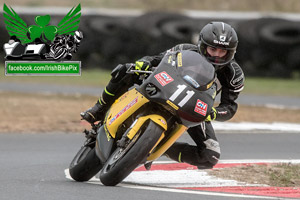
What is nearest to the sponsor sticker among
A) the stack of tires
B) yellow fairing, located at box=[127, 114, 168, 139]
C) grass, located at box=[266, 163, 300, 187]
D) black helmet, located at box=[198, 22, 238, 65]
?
yellow fairing, located at box=[127, 114, 168, 139]

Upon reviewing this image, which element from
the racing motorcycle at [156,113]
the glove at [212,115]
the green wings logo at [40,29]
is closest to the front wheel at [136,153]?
the racing motorcycle at [156,113]

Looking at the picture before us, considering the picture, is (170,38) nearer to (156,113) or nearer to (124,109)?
(124,109)

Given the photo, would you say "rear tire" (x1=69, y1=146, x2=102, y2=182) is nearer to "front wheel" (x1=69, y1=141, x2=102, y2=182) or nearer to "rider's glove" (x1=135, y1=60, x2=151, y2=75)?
"front wheel" (x1=69, y1=141, x2=102, y2=182)

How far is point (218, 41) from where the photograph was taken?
6246mm

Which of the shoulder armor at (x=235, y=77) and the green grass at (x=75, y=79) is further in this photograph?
the green grass at (x=75, y=79)

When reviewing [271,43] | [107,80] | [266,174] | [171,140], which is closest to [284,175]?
[266,174]

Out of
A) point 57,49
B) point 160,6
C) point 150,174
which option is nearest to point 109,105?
point 150,174

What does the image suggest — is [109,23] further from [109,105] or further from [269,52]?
[109,105]

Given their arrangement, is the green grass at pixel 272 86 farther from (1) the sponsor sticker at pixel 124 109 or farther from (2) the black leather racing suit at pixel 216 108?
(1) the sponsor sticker at pixel 124 109

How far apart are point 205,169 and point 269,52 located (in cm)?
1378

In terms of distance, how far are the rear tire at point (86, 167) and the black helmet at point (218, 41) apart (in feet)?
4.59

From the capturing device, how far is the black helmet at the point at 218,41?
6258mm

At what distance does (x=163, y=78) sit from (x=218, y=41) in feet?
2.29

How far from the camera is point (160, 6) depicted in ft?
119
